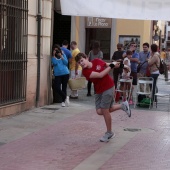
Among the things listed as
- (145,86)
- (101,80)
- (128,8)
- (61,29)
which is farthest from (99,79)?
(61,29)

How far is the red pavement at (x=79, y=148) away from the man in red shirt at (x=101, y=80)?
609 millimetres

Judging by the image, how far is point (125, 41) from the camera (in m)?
22.1

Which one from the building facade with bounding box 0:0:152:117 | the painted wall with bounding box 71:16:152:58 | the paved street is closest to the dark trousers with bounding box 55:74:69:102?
the building facade with bounding box 0:0:152:117

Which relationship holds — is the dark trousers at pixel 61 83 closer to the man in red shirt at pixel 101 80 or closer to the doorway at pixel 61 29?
the man in red shirt at pixel 101 80

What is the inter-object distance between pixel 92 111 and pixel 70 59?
268cm

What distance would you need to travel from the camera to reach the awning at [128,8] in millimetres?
10508

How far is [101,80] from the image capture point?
7414mm

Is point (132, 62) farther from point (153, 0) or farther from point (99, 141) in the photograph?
point (99, 141)

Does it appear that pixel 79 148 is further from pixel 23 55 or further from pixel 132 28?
pixel 132 28

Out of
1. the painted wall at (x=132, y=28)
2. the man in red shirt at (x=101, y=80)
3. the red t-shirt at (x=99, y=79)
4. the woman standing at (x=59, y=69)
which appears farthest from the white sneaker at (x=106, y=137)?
the painted wall at (x=132, y=28)

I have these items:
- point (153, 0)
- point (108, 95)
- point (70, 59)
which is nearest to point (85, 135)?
point (108, 95)

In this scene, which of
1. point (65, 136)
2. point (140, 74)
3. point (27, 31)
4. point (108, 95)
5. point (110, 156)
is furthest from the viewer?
point (140, 74)

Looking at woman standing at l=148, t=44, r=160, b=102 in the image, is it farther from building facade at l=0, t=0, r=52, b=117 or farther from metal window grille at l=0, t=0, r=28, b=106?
metal window grille at l=0, t=0, r=28, b=106

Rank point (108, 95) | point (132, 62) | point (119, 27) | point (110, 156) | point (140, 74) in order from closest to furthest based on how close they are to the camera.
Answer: point (110, 156) → point (108, 95) → point (140, 74) → point (132, 62) → point (119, 27)
